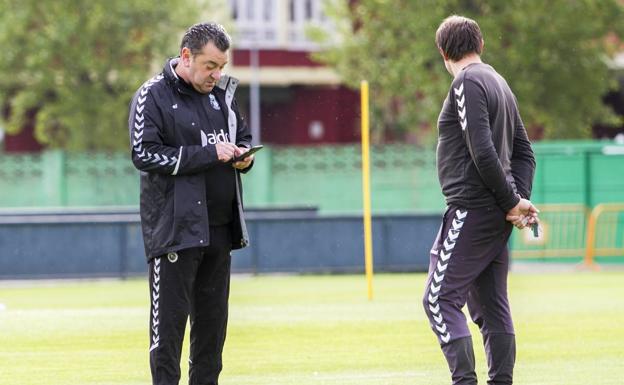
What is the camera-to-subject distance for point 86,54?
37094 mm

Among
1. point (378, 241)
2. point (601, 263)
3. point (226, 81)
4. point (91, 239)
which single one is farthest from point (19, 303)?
point (601, 263)

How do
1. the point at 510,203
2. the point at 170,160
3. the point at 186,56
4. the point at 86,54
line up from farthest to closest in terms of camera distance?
the point at 86,54 < the point at 510,203 < the point at 186,56 < the point at 170,160

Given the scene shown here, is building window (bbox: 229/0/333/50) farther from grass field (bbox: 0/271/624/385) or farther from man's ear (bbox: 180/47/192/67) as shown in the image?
man's ear (bbox: 180/47/192/67)

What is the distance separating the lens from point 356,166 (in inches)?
1294

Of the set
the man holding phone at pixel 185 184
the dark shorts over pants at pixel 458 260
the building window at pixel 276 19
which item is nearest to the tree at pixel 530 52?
the building window at pixel 276 19

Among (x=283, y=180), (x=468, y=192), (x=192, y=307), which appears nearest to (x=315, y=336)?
(x=192, y=307)

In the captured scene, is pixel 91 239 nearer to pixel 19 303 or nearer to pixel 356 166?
pixel 19 303

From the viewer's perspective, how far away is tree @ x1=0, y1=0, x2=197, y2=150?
121ft

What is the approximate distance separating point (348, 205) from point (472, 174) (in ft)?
80.3

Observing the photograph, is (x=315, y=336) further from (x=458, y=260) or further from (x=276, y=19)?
(x=276, y=19)

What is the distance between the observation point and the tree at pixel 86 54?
121ft

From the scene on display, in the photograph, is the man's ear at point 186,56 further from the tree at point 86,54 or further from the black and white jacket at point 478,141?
the tree at point 86,54

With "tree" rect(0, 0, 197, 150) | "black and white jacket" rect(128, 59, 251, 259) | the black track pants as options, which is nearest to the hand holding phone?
"black and white jacket" rect(128, 59, 251, 259)

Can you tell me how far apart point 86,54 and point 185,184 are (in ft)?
98.4
